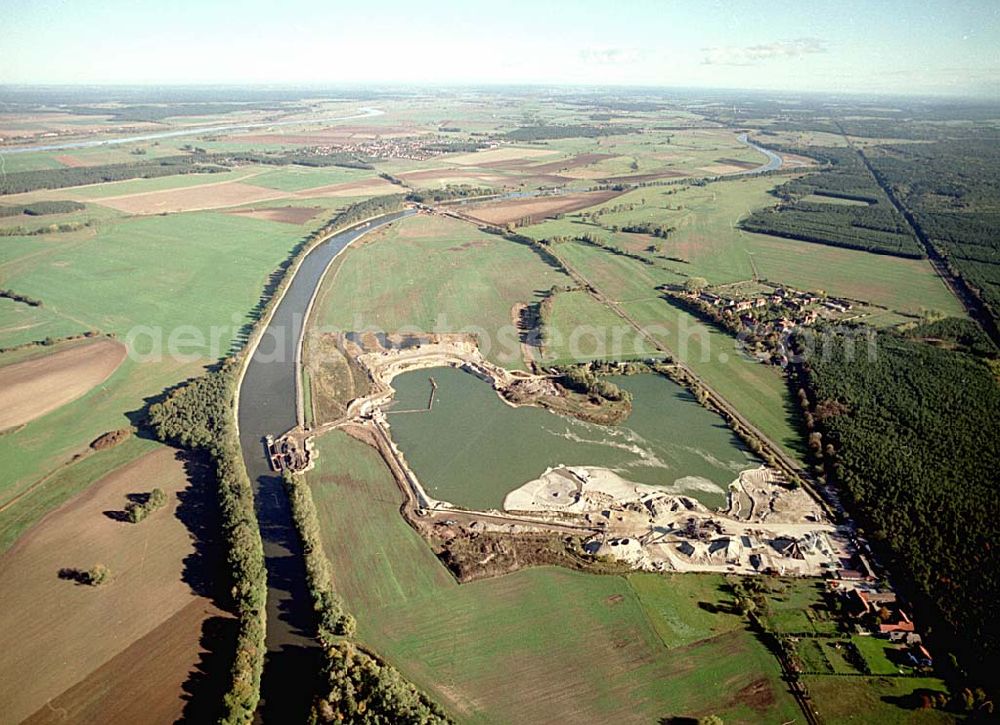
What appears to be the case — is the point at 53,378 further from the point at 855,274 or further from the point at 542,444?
the point at 855,274

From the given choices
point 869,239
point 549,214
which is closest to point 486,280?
point 549,214

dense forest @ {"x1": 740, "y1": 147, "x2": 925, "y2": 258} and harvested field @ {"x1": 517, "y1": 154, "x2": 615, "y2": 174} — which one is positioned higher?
harvested field @ {"x1": 517, "y1": 154, "x2": 615, "y2": 174}

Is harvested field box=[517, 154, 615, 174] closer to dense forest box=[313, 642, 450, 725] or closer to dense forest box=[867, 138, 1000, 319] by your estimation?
dense forest box=[867, 138, 1000, 319]

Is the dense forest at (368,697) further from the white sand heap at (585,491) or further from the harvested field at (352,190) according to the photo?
the harvested field at (352,190)

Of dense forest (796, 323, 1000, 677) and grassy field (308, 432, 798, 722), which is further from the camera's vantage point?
dense forest (796, 323, 1000, 677)

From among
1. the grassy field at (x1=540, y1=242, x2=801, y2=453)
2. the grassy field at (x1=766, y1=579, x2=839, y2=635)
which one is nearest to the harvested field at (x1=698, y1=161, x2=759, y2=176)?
the grassy field at (x1=540, y1=242, x2=801, y2=453)

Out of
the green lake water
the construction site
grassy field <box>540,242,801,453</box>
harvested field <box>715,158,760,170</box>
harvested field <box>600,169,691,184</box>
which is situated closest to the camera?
the construction site

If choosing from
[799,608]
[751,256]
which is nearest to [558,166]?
[751,256]
